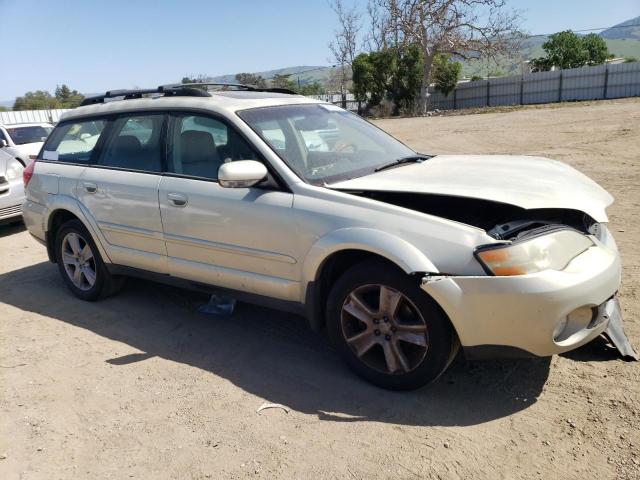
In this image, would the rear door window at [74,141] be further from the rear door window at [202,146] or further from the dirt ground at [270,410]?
the dirt ground at [270,410]

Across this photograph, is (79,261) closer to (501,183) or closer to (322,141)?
(322,141)

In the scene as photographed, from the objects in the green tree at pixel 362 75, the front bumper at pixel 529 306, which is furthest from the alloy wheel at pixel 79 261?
the green tree at pixel 362 75

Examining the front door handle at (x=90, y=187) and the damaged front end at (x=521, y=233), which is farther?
the front door handle at (x=90, y=187)

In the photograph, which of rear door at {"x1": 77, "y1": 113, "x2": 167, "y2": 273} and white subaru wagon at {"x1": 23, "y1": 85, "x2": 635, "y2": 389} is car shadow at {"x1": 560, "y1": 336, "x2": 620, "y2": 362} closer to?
white subaru wagon at {"x1": 23, "y1": 85, "x2": 635, "y2": 389}

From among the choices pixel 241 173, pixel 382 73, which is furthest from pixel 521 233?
pixel 382 73

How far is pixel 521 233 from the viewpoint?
2.96m

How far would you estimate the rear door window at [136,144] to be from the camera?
432cm

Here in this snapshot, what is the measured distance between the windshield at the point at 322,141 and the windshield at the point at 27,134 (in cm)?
941

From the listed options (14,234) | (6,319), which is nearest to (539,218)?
(6,319)

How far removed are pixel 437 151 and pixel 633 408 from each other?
40.2 feet

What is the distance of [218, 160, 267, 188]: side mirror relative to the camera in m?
3.37

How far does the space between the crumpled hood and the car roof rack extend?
1579mm

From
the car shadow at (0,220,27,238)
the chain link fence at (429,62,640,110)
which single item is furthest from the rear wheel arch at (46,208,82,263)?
the chain link fence at (429,62,640,110)

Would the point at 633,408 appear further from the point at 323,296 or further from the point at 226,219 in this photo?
the point at 226,219
